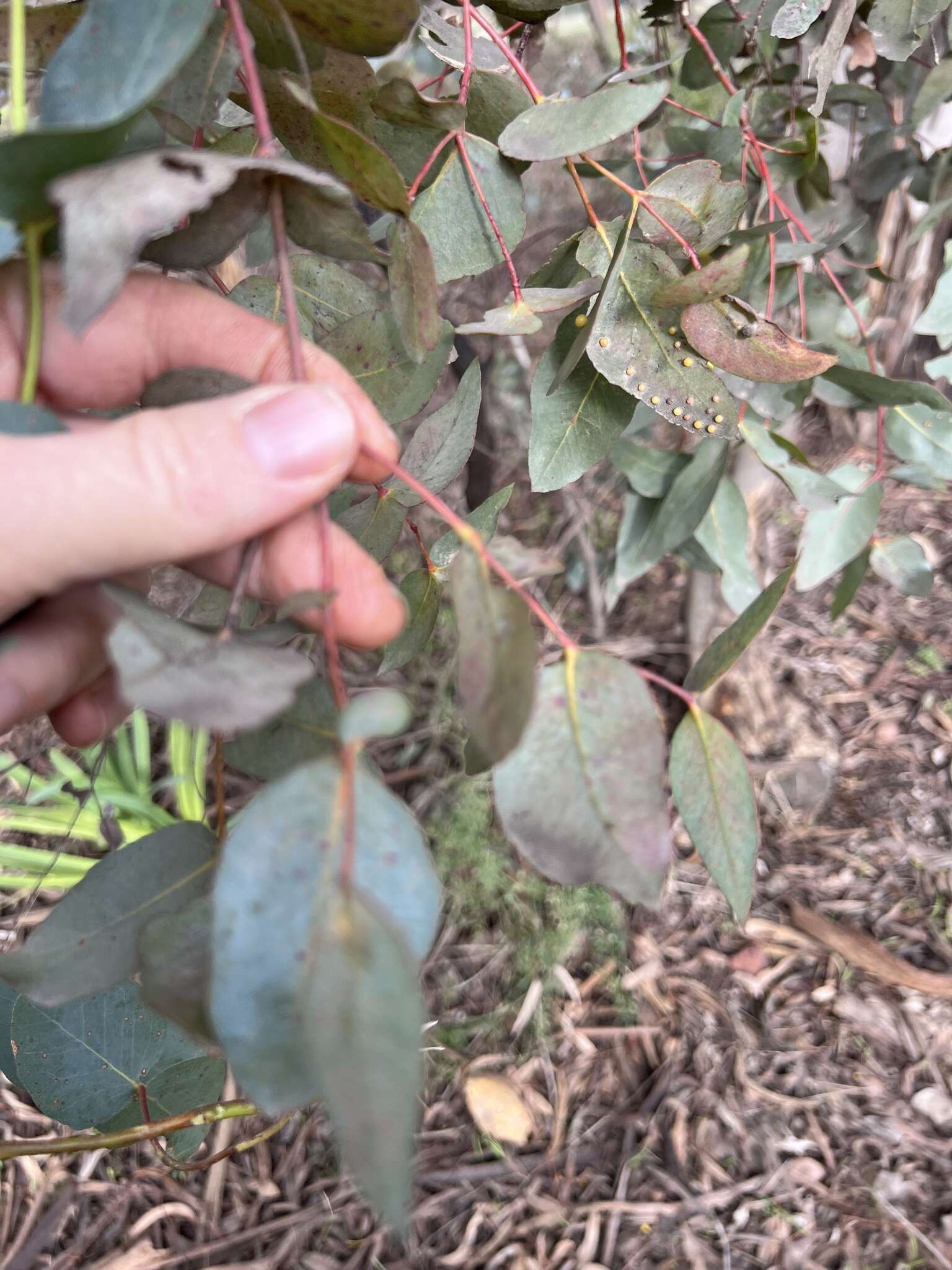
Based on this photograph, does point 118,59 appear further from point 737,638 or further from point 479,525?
point 737,638

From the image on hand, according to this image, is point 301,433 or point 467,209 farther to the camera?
point 467,209

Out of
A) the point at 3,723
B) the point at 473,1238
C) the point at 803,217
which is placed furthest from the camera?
the point at 473,1238

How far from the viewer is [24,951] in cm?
41

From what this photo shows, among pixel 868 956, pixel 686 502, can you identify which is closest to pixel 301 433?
pixel 686 502

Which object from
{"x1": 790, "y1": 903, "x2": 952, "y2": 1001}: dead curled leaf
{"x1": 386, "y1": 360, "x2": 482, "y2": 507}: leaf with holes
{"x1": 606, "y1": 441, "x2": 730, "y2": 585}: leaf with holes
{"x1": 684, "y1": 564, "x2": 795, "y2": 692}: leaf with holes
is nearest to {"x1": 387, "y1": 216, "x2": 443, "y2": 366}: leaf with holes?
{"x1": 386, "y1": 360, "x2": 482, "y2": 507}: leaf with holes

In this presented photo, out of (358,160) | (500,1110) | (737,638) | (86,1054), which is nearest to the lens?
(358,160)

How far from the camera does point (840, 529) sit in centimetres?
93

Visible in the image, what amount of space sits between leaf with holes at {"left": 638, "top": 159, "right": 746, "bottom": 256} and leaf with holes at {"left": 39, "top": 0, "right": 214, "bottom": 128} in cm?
30

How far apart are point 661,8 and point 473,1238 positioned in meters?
1.47

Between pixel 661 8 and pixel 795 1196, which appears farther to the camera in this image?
pixel 795 1196

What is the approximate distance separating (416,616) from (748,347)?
27cm

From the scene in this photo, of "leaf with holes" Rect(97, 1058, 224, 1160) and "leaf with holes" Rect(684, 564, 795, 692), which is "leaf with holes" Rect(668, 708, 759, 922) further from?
"leaf with holes" Rect(97, 1058, 224, 1160)

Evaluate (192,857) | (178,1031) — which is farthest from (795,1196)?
(192,857)

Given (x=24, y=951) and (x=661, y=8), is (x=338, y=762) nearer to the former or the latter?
(x=24, y=951)
